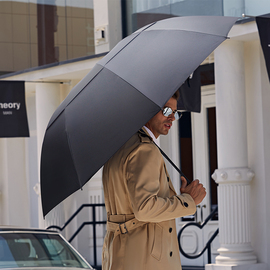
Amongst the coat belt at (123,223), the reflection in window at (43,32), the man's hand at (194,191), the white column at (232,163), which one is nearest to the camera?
the coat belt at (123,223)

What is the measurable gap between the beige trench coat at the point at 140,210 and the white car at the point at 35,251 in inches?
127

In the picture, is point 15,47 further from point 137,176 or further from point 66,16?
point 137,176

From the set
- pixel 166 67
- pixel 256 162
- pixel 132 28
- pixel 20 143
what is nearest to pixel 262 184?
pixel 256 162

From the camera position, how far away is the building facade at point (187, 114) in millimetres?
9641

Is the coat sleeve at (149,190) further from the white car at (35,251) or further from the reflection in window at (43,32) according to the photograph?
the reflection in window at (43,32)

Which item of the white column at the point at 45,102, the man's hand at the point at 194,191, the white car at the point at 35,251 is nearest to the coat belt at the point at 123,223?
the man's hand at the point at 194,191

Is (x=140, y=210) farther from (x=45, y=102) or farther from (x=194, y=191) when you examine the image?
(x=45, y=102)

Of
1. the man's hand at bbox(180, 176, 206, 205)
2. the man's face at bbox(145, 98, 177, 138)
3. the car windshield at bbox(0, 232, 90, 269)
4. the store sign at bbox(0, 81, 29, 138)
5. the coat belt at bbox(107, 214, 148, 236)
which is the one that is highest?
the store sign at bbox(0, 81, 29, 138)

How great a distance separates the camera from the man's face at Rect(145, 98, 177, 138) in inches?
134

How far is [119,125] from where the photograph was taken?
315 cm

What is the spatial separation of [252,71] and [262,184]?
5.97ft

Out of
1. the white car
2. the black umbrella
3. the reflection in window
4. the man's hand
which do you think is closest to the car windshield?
the white car

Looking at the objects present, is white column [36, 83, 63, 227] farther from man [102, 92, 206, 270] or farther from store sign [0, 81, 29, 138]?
man [102, 92, 206, 270]

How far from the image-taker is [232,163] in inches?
382
